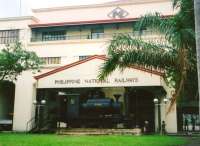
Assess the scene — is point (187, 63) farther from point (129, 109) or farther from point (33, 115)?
point (33, 115)

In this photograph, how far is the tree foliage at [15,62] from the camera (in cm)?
3266

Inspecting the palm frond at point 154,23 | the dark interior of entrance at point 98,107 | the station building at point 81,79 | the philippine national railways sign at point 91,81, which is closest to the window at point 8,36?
the station building at point 81,79

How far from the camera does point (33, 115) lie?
37.8 meters

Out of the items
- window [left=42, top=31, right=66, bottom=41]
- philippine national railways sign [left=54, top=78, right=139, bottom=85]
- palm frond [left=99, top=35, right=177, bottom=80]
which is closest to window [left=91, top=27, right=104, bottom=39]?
window [left=42, top=31, right=66, bottom=41]

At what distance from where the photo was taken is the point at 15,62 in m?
33.2

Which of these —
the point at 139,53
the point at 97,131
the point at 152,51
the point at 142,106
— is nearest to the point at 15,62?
the point at 97,131

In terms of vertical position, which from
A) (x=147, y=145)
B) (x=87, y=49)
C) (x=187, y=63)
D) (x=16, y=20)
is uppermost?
(x=16, y=20)

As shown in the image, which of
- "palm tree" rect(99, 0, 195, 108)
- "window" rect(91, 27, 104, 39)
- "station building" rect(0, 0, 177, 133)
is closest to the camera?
"palm tree" rect(99, 0, 195, 108)

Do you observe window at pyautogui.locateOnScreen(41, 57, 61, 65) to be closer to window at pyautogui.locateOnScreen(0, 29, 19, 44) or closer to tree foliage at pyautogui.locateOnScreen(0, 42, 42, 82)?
window at pyautogui.locateOnScreen(0, 29, 19, 44)

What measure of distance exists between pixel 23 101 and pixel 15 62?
6.26 metres

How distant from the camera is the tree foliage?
32.7 meters

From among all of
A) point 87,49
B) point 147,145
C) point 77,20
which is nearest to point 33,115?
point 87,49

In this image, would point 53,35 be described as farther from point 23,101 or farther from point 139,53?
point 139,53

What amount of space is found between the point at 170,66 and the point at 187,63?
6.25ft
